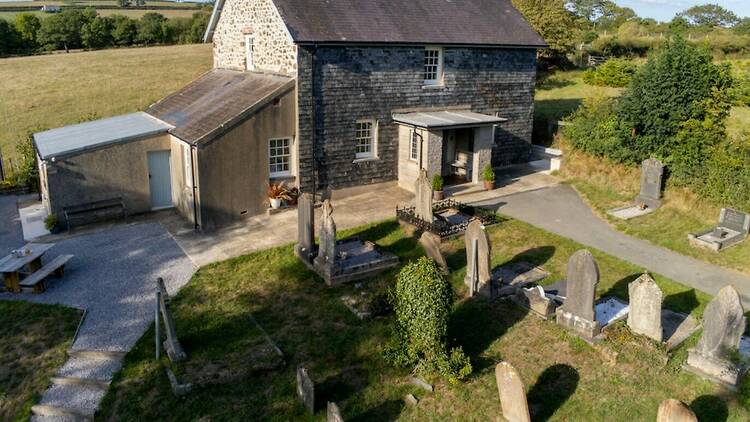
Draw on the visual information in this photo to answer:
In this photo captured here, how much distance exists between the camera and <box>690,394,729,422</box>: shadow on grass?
9.34m

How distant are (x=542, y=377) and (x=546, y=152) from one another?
1753 cm

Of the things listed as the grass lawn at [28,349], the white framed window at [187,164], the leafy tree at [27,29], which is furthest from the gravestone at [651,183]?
the leafy tree at [27,29]

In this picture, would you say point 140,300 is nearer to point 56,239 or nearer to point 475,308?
point 56,239

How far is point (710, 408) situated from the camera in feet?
31.3

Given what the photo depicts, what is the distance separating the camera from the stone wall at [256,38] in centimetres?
2023

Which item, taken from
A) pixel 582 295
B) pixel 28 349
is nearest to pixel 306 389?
pixel 582 295

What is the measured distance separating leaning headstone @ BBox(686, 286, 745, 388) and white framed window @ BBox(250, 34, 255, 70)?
19.1 meters

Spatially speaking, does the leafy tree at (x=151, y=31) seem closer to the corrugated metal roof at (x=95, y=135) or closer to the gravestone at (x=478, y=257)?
the corrugated metal roof at (x=95, y=135)

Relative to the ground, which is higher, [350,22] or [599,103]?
[350,22]

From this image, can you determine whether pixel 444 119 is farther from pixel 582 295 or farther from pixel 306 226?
pixel 582 295

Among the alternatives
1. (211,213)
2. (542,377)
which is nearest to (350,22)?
(211,213)

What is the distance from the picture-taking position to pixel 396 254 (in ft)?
53.0

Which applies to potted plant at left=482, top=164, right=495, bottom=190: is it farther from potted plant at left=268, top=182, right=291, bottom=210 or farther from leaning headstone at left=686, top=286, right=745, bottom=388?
leaning headstone at left=686, top=286, right=745, bottom=388

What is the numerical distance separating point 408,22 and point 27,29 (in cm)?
6097
